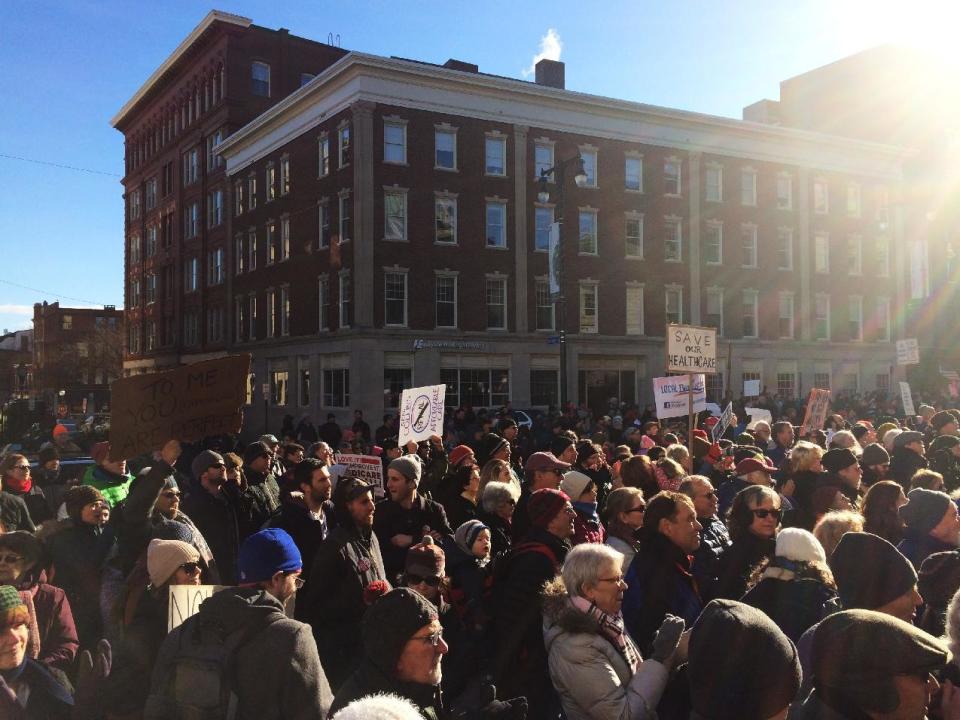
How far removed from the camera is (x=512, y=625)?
166 inches

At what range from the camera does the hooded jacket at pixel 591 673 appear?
11.1 ft

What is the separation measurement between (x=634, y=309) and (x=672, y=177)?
7042 mm

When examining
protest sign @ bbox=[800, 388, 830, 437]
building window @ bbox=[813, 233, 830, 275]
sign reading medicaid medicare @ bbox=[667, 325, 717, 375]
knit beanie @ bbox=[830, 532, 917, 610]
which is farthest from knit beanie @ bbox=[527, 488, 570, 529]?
building window @ bbox=[813, 233, 830, 275]

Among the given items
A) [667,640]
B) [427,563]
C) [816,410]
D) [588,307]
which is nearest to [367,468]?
[427,563]

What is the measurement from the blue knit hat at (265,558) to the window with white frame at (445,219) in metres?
32.0

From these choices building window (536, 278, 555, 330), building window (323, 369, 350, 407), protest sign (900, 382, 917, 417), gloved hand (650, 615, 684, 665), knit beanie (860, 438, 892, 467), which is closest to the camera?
gloved hand (650, 615, 684, 665)

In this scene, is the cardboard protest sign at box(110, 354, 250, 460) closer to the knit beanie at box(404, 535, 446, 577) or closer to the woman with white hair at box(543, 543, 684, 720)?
the knit beanie at box(404, 535, 446, 577)

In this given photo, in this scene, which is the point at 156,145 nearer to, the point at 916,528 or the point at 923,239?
the point at 923,239

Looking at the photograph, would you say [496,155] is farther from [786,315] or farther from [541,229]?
[786,315]

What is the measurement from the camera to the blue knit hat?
3738 mm

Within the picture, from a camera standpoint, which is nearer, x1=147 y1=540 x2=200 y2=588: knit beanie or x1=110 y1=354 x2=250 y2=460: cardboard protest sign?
x1=147 y1=540 x2=200 y2=588: knit beanie

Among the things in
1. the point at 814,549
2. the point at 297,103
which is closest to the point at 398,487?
the point at 814,549

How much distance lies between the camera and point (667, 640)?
11.0 feet

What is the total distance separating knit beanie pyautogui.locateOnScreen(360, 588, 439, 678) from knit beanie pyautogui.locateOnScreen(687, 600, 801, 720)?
3.28 feet
